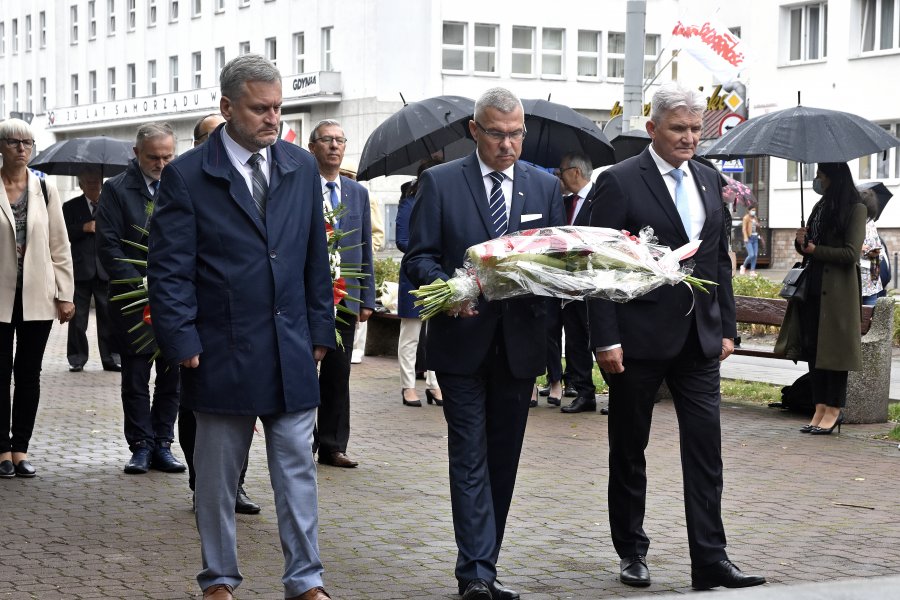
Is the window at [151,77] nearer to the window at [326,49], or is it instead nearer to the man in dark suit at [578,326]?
the window at [326,49]

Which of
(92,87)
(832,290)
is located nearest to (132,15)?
(92,87)

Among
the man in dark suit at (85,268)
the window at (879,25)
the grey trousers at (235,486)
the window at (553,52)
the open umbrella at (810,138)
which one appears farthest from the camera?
the window at (553,52)

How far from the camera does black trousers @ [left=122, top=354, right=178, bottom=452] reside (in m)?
8.93

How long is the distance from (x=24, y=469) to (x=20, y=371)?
0.59m

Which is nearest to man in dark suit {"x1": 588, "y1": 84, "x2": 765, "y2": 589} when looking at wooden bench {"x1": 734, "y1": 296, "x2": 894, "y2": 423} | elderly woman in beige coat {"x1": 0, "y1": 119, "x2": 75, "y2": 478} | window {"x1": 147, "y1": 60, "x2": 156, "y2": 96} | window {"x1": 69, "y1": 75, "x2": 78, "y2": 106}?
elderly woman in beige coat {"x1": 0, "y1": 119, "x2": 75, "y2": 478}

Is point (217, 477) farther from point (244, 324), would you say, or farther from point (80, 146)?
point (80, 146)

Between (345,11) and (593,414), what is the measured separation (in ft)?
144

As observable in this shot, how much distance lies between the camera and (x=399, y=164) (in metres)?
12.5

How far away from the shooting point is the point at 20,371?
8.75 meters

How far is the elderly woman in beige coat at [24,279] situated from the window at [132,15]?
61.4m

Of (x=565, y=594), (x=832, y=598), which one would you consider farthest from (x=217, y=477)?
(x=832, y=598)

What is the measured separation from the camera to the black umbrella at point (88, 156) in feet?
64.0

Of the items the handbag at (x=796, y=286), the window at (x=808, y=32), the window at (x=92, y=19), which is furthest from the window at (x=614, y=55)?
the handbag at (x=796, y=286)

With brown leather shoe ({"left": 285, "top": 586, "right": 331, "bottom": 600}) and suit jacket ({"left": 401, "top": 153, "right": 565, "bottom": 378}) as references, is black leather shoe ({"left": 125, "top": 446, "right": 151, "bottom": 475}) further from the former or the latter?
brown leather shoe ({"left": 285, "top": 586, "right": 331, "bottom": 600})
